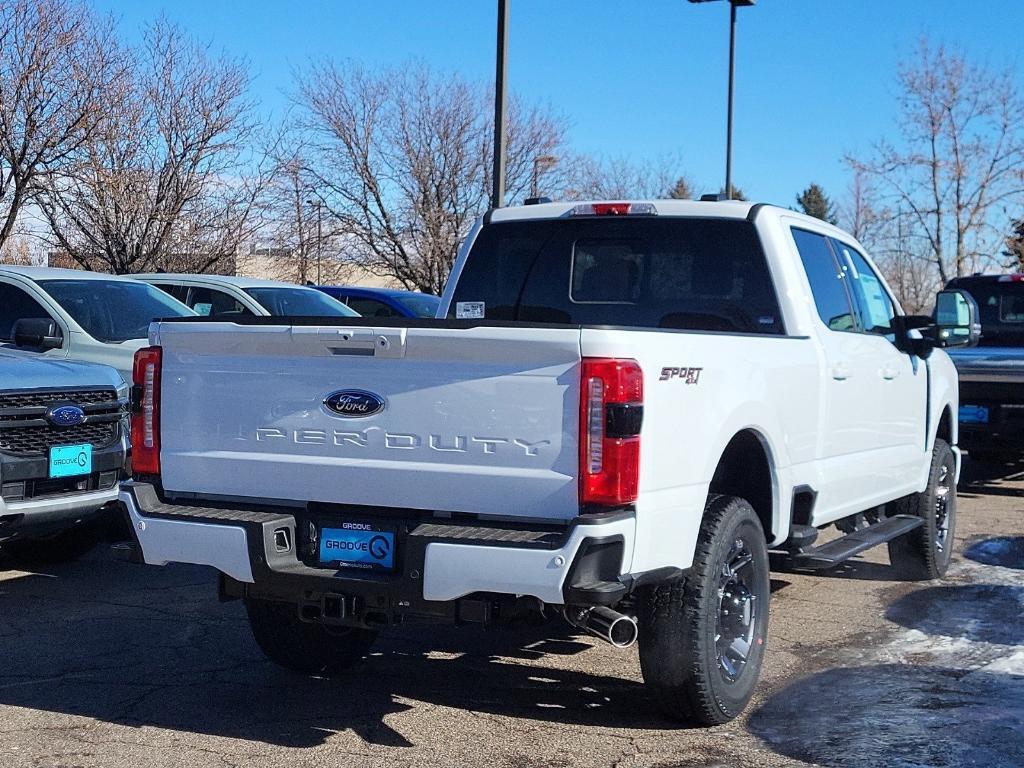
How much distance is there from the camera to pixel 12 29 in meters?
19.2

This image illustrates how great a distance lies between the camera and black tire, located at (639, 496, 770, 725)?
4637 mm

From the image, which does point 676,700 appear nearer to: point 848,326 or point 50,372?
point 848,326

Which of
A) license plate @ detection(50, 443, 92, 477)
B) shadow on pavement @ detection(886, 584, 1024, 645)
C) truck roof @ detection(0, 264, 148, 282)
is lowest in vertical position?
shadow on pavement @ detection(886, 584, 1024, 645)

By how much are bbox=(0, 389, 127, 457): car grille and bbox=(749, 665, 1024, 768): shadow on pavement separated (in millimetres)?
4266

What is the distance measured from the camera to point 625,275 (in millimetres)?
6277

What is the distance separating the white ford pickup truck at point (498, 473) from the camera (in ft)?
13.8

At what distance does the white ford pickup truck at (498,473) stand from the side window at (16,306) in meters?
4.92

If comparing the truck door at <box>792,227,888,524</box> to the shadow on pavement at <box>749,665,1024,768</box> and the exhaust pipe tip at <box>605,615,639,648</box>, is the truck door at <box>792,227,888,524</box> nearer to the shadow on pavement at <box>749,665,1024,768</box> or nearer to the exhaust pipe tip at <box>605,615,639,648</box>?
the shadow on pavement at <box>749,665,1024,768</box>

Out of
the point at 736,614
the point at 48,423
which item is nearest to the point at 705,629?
the point at 736,614

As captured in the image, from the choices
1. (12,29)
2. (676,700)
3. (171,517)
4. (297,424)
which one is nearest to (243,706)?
(171,517)

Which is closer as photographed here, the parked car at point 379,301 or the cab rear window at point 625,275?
the cab rear window at point 625,275

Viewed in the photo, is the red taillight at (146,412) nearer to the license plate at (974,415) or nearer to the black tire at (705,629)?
the black tire at (705,629)

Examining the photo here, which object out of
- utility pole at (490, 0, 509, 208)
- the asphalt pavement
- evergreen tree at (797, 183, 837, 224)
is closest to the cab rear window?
the asphalt pavement

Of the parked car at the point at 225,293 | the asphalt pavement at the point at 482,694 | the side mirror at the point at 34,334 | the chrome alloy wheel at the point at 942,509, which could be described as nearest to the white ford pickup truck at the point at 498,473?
the asphalt pavement at the point at 482,694
